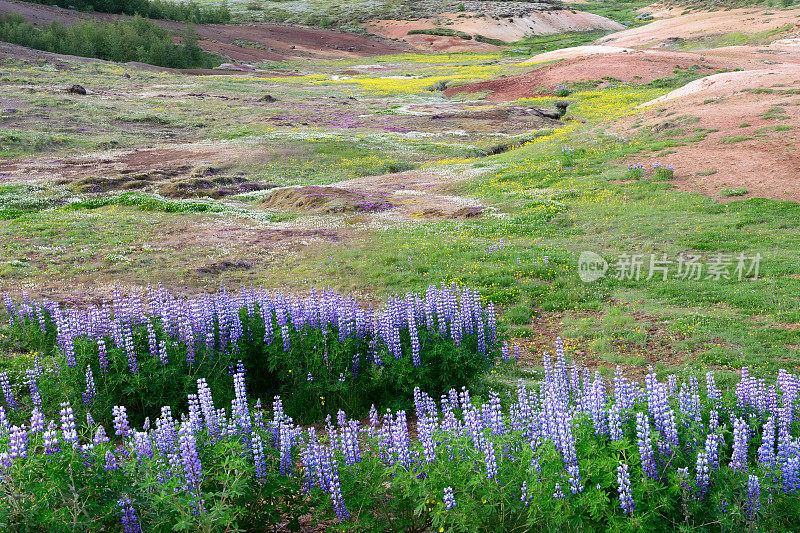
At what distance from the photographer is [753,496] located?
459 centimetres

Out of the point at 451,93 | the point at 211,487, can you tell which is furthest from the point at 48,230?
the point at 451,93

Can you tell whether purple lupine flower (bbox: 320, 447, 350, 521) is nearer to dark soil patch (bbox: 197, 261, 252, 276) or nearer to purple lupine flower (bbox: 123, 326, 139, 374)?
purple lupine flower (bbox: 123, 326, 139, 374)

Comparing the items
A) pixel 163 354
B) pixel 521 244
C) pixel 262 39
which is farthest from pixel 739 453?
pixel 262 39

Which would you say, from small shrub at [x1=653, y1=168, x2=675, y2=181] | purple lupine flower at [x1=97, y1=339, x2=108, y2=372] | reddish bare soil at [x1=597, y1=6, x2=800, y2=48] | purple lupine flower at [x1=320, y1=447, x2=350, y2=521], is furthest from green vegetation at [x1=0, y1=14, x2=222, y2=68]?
purple lupine flower at [x1=320, y1=447, x2=350, y2=521]

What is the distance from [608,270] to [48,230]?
1483 centimetres

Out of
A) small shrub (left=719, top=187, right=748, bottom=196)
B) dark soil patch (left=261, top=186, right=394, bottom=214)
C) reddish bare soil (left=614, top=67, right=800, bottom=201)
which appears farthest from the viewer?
dark soil patch (left=261, top=186, right=394, bottom=214)

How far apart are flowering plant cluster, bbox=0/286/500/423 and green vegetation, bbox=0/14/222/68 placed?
71.4 meters

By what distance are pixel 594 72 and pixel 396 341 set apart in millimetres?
47240

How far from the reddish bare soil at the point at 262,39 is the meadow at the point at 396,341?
58019 mm

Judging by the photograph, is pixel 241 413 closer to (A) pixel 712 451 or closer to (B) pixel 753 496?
(A) pixel 712 451

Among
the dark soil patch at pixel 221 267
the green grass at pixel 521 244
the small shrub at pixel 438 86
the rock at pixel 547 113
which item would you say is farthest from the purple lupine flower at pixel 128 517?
the small shrub at pixel 438 86

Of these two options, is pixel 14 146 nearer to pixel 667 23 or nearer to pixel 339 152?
pixel 339 152

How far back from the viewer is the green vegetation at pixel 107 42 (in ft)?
224

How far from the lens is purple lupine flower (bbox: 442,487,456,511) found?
4.64m
